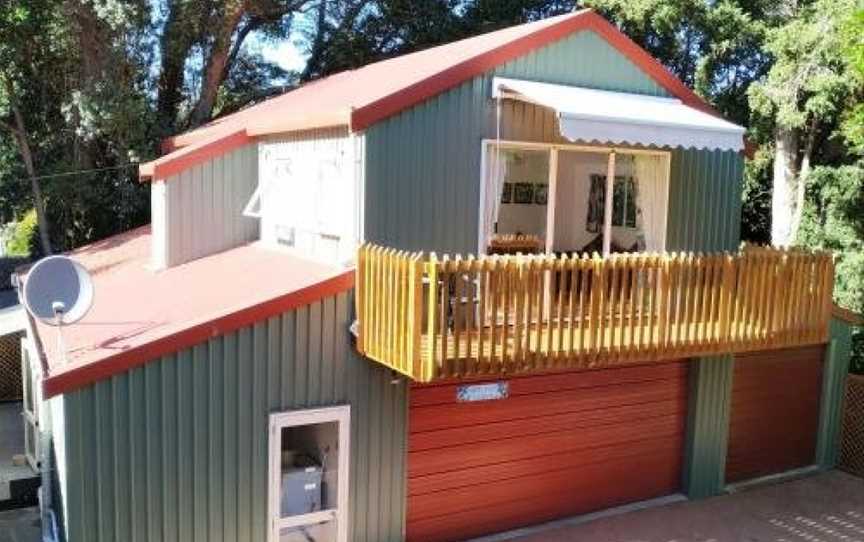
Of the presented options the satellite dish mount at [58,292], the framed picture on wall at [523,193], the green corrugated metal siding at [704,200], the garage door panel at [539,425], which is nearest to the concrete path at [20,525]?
the satellite dish mount at [58,292]

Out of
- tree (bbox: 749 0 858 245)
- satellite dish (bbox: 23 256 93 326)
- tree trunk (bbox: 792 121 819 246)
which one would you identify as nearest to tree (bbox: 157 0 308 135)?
satellite dish (bbox: 23 256 93 326)

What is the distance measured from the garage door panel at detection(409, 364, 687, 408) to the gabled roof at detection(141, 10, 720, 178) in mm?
3397

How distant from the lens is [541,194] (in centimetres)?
1172

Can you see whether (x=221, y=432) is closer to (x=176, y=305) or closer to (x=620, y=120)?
(x=176, y=305)

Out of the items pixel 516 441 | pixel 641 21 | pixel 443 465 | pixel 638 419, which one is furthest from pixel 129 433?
pixel 641 21

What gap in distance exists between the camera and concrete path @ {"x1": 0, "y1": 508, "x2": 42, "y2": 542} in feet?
33.1

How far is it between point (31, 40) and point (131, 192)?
156 inches

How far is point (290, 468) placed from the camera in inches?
366

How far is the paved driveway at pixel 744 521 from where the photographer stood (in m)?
10.9

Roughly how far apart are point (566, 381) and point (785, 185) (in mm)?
11848

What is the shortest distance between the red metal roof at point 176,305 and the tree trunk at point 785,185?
13.5 m

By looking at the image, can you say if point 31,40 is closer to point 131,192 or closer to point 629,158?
point 131,192

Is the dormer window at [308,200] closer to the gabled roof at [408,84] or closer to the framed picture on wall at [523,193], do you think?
the gabled roof at [408,84]

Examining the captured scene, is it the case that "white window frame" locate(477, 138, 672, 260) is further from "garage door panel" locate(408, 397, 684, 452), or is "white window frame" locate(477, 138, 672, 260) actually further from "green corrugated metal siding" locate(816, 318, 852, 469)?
"green corrugated metal siding" locate(816, 318, 852, 469)
